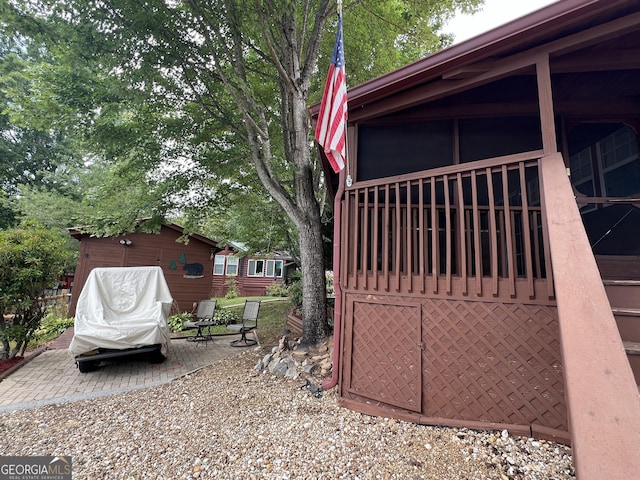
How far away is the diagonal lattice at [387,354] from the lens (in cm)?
314

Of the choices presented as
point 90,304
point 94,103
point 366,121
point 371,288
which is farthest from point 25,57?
point 371,288

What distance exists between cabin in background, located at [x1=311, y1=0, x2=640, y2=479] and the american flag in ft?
0.92

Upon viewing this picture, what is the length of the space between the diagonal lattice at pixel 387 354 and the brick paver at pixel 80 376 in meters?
3.51

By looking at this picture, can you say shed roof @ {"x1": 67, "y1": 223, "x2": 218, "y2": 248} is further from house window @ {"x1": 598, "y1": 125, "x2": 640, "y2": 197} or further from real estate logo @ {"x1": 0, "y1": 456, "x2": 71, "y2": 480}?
house window @ {"x1": 598, "y1": 125, "x2": 640, "y2": 197}

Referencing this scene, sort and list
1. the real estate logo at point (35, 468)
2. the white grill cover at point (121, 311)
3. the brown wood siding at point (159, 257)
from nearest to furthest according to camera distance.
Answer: the real estate logo at point (35, 468) < the white grill cover at point (121, 311) < the brown wood siding at point (159, 257)

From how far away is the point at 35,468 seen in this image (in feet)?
8.66

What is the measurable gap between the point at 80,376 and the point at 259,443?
4348mm

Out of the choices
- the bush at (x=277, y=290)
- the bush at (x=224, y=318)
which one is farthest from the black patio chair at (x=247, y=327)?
the bush at (x=277, y=290)

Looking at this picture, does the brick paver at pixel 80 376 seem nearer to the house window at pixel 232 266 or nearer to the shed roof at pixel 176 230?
the shed roof at pixel 176 230

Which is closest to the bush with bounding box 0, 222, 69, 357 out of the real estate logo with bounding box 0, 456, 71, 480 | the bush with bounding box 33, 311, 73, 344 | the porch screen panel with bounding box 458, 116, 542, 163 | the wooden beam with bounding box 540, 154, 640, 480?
the bush with bounding box 33, 311, 73, 344

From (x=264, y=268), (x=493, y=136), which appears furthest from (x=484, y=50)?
(x=264, y=268)

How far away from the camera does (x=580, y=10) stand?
257 centimetres

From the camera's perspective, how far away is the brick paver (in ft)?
13.8

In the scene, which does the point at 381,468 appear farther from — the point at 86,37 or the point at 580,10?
the point at 86,37
